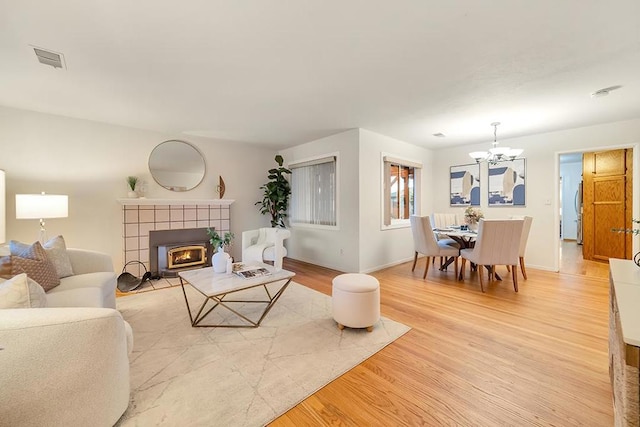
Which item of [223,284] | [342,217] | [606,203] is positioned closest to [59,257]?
[223,284]

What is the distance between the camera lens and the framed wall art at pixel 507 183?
459 centimetres

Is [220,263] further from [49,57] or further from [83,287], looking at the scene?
[49,57]

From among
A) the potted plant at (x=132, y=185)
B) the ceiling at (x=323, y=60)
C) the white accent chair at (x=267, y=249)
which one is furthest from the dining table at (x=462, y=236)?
the potted plant at (x=132, y=185)

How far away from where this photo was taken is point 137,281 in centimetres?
365

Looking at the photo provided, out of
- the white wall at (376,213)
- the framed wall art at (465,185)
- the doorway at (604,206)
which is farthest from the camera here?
the framed wall art at (465,185)

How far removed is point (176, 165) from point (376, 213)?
3462mm

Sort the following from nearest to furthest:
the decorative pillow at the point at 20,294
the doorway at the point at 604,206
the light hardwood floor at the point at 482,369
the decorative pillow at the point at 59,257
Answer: the decorative pillow at the point at 20,294 → the light hardwood floor at the point at 482,369 → the decorative pillow at the point at 59,257 → the doorway at the point at 604,206

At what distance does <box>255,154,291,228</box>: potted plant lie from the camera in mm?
5215

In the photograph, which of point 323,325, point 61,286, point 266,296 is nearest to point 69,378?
point 61,286

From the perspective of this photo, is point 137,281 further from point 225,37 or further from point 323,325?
point 225,37

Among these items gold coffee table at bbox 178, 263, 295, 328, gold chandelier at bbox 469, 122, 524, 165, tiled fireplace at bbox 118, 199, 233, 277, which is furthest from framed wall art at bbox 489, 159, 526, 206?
tiled fireplace at bbox 118, 199, 233, 277

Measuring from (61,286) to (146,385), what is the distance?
3.96 ft

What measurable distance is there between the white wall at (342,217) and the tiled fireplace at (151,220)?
188 centimetres

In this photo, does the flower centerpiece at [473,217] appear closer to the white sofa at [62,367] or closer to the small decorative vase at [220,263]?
the small decorative vase at [220,263]
